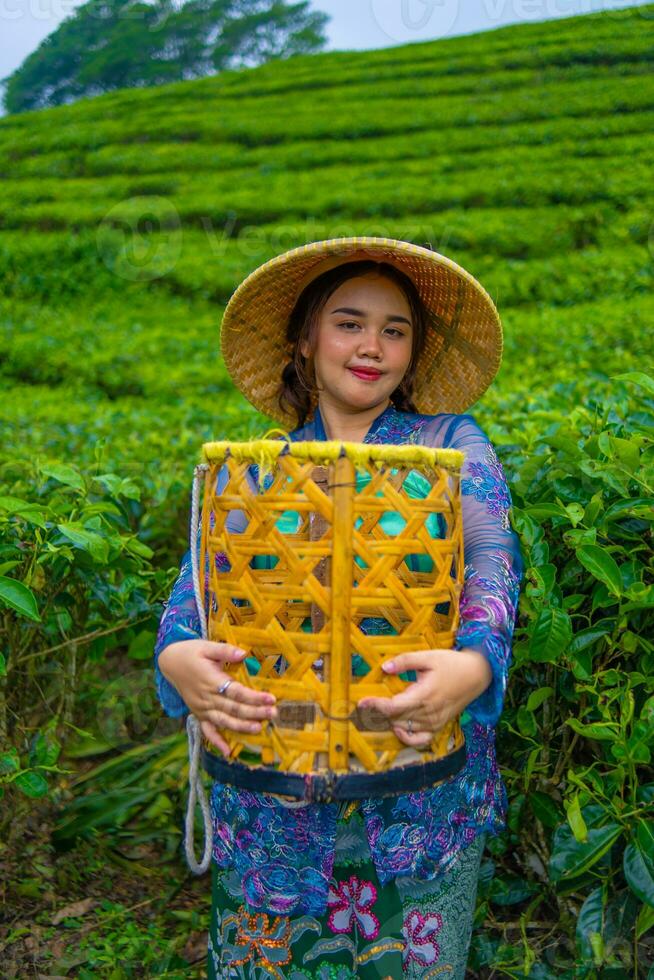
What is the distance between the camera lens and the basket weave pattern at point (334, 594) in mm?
1032

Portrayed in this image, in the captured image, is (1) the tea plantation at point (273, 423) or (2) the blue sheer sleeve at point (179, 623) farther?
(1) the tea plantation at point (273, 423)

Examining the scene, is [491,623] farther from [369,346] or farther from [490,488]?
[369,346]

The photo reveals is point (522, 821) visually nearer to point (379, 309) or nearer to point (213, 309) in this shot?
point (379, 309)

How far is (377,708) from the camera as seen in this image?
3.38ft

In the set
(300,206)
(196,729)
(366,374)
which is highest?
(300,206)

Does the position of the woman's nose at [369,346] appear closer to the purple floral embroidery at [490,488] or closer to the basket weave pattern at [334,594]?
the purple floral embroidery at [490,488]

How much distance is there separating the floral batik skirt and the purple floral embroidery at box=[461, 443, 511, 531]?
44cm

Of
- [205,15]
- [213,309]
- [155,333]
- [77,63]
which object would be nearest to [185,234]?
[213,309]

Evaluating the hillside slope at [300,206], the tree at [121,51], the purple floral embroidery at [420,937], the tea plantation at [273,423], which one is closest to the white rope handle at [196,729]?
the purple floral embroidery at [420,937]

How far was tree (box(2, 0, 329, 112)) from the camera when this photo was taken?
21453 mm

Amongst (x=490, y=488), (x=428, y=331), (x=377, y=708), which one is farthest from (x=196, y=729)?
(x=428, y=331)

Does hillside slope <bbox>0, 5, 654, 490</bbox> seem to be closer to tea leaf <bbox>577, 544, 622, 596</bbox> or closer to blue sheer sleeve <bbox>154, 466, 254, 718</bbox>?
tea leaf <bbox>577, 544, 622, 596</bbox>

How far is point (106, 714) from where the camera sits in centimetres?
235

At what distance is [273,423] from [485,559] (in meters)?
1.95
